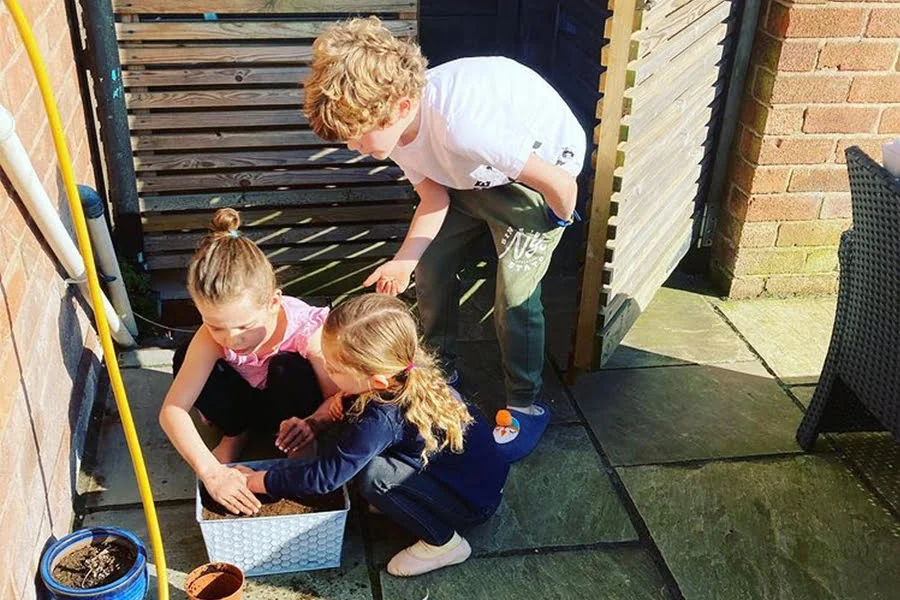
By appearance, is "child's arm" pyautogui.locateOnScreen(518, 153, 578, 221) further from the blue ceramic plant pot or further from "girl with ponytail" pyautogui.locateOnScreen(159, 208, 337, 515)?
the blue ceramic plant pot

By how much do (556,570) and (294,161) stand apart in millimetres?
1922

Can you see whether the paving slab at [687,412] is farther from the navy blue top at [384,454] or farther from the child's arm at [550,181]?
the child's arm at [550,181]

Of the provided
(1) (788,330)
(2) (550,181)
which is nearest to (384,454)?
(2) (550,181)

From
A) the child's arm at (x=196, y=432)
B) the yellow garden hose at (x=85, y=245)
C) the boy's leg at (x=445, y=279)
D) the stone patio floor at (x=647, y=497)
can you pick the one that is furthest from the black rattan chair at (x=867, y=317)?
the yellow garden hose at (x=85, y=245)

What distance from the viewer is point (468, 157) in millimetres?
2604

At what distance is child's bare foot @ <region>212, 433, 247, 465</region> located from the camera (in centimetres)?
290

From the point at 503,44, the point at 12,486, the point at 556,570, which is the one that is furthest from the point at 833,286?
the point at 12,486

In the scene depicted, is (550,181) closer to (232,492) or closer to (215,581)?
(232,492)

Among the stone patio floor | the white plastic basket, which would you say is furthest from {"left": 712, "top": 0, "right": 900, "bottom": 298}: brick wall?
the white plastic basket

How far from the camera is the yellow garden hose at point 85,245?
1929 mm

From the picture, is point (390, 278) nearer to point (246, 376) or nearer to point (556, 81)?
point (246, 376)

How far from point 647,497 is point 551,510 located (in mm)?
318

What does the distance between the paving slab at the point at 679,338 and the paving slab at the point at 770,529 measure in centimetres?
65

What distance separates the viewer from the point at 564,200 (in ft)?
8.72
